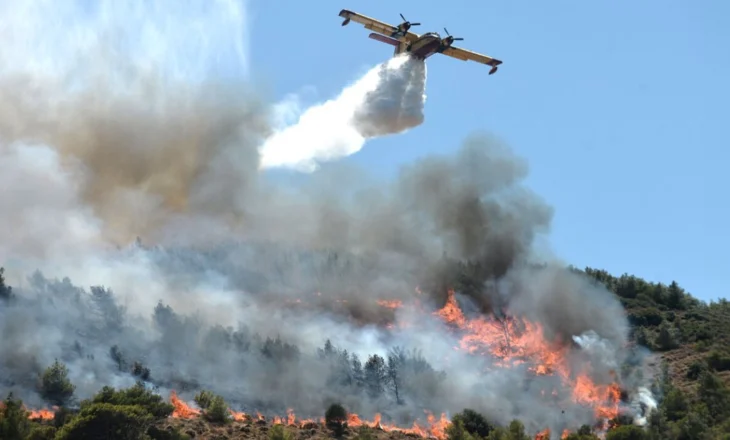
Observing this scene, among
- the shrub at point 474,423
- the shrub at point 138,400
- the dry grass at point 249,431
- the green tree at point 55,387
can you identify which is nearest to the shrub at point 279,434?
the dry grass at point 249,431

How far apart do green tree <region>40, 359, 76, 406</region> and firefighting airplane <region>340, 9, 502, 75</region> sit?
4502 cm

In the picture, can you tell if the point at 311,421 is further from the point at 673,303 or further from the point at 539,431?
the point at 673,303

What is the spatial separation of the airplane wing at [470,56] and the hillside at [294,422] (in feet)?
130

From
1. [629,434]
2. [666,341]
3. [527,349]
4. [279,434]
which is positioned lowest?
[279,434]

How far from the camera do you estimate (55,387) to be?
2707 inches

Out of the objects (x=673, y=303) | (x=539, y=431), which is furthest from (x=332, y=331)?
(x=673, y=303)

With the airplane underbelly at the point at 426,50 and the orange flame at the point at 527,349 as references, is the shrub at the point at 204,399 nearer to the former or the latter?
the orange flame at the point at 527,349

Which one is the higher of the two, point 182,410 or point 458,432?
point 182,410

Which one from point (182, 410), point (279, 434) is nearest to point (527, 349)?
point (279, 434)

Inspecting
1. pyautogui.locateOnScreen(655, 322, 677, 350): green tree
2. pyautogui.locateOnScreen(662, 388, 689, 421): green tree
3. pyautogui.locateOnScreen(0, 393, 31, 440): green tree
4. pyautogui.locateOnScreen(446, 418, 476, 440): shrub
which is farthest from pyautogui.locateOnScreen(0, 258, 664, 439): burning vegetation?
pyautogui.locateOnScreen(655, 322, 677, 350): green tree

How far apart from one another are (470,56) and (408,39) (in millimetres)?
8183

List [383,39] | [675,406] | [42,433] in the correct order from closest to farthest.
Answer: [42,433]
[675,406]
[383,39]

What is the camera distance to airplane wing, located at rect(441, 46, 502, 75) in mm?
85812

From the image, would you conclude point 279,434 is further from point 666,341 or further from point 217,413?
point 666,341
